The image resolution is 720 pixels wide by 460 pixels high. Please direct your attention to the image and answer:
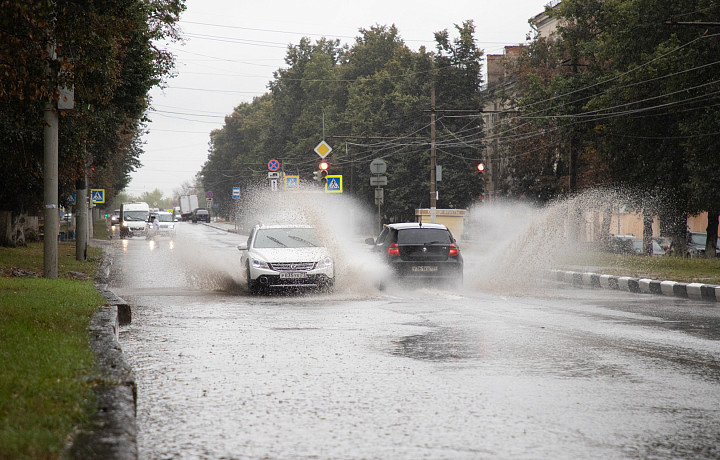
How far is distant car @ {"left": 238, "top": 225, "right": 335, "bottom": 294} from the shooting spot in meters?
18.1

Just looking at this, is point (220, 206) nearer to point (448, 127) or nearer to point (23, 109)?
point (448, 127)

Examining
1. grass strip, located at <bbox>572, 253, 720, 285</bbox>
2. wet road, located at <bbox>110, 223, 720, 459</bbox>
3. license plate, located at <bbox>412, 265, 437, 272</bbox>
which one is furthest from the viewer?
grass strip, located at <bbox>572, 253, 720, 285</bbox>

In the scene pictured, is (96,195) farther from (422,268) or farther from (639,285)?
(639,285)

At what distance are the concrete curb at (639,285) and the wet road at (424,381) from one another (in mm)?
4180

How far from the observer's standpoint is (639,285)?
21.7 meters

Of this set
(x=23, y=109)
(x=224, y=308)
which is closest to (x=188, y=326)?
(x=224, y=308)

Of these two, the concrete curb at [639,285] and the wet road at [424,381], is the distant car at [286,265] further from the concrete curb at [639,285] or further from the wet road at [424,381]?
the concrete curb at [639,285]

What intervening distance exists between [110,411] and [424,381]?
312 cm

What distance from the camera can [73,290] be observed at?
1495 centimetres

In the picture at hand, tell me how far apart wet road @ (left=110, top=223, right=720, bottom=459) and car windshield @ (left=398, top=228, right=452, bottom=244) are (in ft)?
14.7

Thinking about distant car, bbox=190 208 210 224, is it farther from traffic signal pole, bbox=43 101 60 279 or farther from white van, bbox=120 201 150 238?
traffic signal pole, bbox=43 101 60 279

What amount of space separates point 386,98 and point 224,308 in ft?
199

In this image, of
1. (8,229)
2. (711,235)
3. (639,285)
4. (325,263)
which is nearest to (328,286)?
(325,263)

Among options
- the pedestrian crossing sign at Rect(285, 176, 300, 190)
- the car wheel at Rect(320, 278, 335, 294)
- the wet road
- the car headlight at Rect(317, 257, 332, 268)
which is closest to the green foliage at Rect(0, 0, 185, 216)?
the wet road
